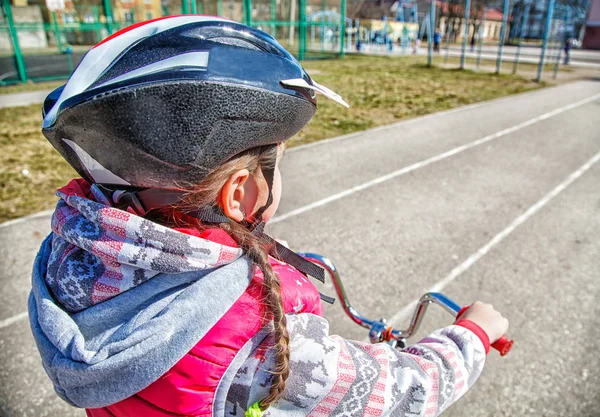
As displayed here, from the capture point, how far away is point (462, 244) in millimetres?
4473

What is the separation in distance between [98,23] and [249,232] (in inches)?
850

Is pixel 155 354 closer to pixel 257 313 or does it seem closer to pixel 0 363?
pixel 257 313

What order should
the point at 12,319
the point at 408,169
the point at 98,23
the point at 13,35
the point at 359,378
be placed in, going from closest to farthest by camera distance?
the point at 359,378
the point at 12,319
the point at 408,169
the point at 13,35
the point at 98,23

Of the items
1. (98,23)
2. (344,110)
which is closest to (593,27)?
(98,23)

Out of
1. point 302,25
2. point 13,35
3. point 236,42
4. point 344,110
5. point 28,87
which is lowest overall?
point 344,110

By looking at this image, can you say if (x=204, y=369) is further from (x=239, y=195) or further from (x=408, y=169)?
(x=408, y=169)

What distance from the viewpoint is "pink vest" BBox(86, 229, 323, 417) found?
1.02 m

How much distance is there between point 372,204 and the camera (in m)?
5.38

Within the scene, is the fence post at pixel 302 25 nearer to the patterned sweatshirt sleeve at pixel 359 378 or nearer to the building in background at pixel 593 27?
the patterned sweatshirt sleeve at pixel 359 378

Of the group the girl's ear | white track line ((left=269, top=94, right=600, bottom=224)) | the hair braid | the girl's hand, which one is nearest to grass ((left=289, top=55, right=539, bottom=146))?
white track line ((left=269, top=94, right=600, bottom=224))

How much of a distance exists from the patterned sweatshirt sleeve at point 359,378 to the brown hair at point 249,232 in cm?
7

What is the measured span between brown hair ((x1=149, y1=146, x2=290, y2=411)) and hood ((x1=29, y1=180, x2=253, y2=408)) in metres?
0.05

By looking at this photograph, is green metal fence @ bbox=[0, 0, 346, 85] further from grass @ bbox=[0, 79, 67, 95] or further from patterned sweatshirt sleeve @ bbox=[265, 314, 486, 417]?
patterned sweatshirt sleeve @ bbox=[265, 314, 486, 417]

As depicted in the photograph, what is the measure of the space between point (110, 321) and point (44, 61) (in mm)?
25821
